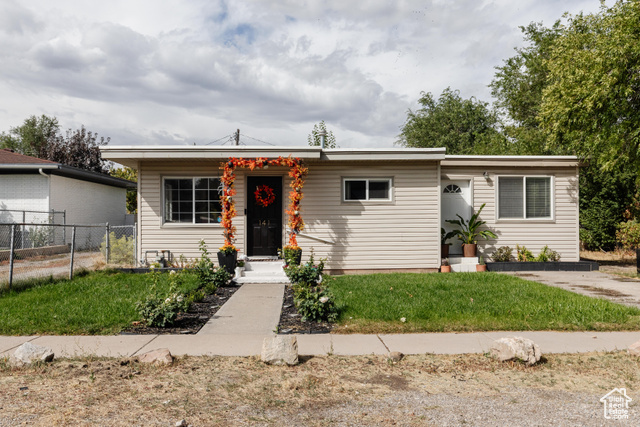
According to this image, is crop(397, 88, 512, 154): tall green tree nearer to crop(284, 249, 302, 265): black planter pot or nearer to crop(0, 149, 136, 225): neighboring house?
crop(0, 149, 136, 225): neighboring house

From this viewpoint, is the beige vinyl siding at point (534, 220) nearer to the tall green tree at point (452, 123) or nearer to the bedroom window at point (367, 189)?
the bedroom window at point (367, 189)

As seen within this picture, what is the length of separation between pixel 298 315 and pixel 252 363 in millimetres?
2252

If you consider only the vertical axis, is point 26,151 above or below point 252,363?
above

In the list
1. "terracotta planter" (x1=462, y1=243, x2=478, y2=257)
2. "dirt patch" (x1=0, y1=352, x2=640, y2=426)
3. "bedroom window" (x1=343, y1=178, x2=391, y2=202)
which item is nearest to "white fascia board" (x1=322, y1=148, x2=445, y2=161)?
"bedroom window" (x1=343, y1=178, x2=391, y2=202)

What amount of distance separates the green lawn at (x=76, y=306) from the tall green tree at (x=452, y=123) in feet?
95.3

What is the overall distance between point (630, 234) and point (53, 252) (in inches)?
720

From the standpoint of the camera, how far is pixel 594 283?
9.59 m

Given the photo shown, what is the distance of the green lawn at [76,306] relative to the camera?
18.7 feet

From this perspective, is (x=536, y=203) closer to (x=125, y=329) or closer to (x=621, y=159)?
(x=621, y=159)

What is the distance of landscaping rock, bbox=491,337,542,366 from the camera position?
4.32 m

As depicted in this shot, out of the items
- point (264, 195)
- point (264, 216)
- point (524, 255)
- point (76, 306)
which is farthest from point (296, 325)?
point (524, 255)

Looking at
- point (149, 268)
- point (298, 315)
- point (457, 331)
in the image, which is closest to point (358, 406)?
point (457, 331)

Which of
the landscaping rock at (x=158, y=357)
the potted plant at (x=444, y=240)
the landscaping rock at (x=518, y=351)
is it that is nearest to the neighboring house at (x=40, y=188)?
the potted plant at (x=444, y=240)

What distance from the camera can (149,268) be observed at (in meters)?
11.0
